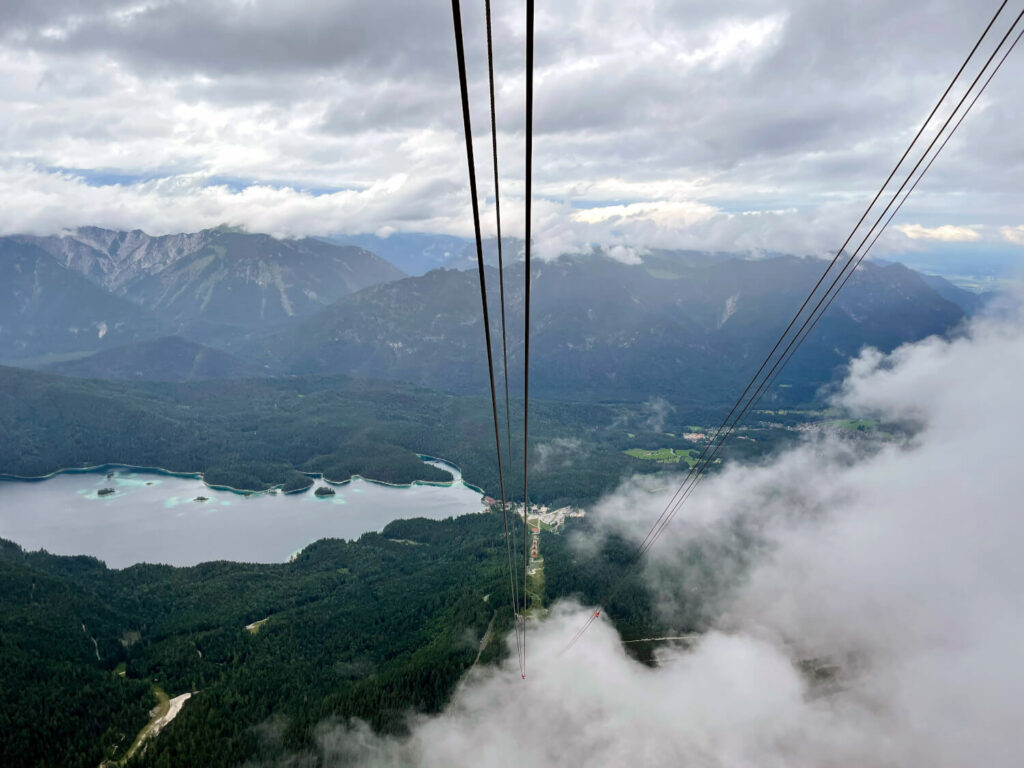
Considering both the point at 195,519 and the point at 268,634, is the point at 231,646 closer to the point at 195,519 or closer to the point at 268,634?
the point at 268,634

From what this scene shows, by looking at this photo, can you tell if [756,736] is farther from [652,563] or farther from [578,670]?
[652,563]

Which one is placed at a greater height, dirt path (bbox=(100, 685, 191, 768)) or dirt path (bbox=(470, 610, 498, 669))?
dirt path (bbox=(100, 685, 191, 768))

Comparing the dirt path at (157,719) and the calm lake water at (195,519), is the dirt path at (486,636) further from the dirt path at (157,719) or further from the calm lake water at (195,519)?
the calm lake water at (195,519)

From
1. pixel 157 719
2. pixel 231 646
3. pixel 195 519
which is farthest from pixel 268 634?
pixel 195 519

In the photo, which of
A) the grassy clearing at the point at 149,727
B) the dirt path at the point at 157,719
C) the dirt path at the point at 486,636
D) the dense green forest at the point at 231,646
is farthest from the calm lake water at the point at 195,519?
the dirt path at the point at 486,636

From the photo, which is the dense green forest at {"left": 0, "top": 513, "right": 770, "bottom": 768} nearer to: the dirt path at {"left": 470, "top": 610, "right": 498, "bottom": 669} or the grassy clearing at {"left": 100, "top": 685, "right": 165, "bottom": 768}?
the dirt path at {"left": 470, "top": 610, "right": 498, "bottom": 669}

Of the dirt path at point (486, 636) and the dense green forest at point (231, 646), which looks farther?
the dirt path at point (486, 636)

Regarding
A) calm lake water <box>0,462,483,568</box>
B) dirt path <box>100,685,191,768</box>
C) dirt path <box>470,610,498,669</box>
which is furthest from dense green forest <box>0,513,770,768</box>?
calm lake water <box>0,462,483,568</box>
